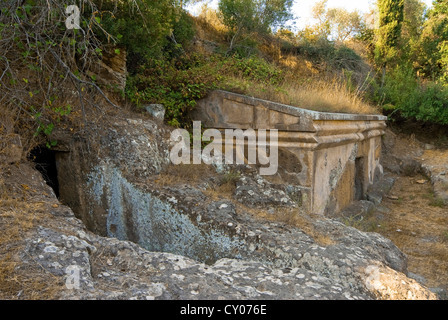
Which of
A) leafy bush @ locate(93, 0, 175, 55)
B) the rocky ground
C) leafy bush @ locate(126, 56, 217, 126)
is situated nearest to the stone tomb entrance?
leafy bush @ locate(126, 56, 217, 126)

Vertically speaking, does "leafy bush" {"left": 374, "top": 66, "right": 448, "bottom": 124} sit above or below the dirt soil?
above

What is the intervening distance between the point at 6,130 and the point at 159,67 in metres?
2.62

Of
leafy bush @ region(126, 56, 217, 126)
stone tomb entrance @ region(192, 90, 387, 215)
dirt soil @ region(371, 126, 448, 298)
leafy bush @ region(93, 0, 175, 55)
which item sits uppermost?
leafy bush @ region(93, 0, 175, 55)

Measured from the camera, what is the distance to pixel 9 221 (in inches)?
87.9

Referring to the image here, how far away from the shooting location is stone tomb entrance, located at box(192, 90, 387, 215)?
4.57 m

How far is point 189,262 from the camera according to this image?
229 centimetres

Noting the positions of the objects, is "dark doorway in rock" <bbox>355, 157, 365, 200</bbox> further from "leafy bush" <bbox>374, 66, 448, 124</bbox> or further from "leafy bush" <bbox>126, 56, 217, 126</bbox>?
"leafy bush" <bbox>374, 66, 448, 124</bbox>

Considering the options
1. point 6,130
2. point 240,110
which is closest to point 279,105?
point 240,110

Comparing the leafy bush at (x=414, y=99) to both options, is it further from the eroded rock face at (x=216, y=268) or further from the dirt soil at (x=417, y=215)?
the eroded rock face at (x=216, y=268)

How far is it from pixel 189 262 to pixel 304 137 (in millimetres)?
2681

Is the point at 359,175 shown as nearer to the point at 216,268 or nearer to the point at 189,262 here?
the point at 216,268

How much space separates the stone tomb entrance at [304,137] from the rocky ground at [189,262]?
5.03ft

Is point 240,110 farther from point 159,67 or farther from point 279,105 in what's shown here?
point 159,67

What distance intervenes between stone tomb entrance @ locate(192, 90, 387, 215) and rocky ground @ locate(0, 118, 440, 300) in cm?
153
